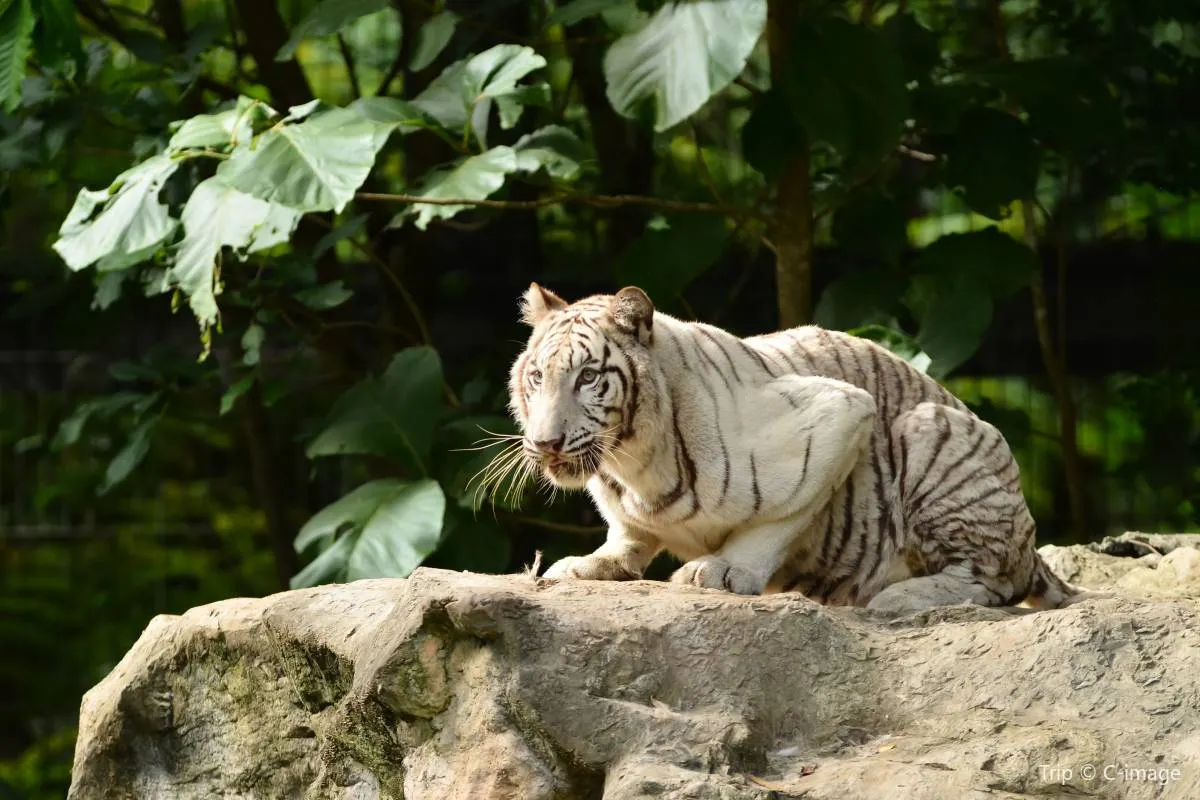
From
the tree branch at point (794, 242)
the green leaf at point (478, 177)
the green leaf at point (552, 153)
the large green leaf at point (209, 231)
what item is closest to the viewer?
the large green leaf at point (209, 231)

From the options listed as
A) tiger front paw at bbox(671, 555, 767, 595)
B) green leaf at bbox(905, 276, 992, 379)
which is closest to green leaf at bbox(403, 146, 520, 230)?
tiger front paw at bbox(671, 555, 767, 595)

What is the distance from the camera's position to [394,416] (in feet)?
14.8

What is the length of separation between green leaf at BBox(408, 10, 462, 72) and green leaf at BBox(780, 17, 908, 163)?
1.04 metres

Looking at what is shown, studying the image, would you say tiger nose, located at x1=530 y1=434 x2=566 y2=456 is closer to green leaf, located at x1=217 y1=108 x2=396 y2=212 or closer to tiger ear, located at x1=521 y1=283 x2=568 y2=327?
tiger ear, located at x1=521 y1=283 x2=568 y2=327

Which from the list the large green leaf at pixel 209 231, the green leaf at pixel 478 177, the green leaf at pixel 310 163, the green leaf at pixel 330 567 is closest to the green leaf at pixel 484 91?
the green leaf at pixel 478 177

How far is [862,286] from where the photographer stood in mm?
4812

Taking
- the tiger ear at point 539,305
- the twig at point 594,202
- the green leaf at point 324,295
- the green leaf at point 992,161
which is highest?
the green leaf at point 992,161

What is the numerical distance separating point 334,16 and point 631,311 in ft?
5.42

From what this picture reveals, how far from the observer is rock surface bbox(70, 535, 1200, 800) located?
2.40m

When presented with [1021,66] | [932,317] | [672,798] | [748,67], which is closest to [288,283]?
[748,67]

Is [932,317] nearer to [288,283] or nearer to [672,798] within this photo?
[288,283]

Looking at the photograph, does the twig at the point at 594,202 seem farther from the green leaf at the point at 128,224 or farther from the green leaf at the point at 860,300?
the green leaf at the point at 128,224

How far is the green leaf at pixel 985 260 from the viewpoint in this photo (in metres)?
4.74

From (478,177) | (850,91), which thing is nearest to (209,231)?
Answer: (478,177)
